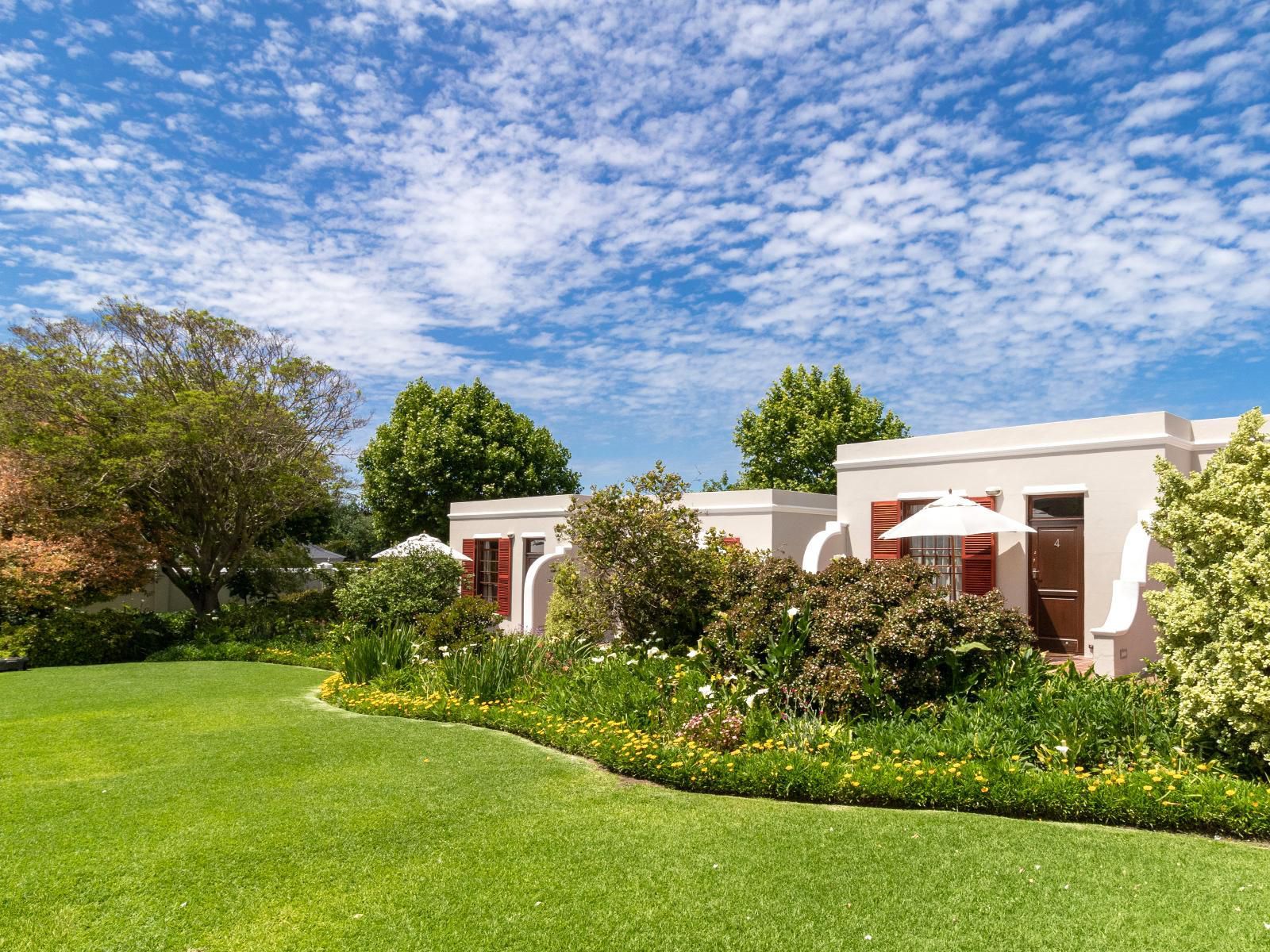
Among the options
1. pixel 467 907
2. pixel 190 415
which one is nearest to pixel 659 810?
pixel 467 907

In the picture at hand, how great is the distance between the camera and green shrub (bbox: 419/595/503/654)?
39.9ft

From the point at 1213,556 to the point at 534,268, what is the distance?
38.6ft

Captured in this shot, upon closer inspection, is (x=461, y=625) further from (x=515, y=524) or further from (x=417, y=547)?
(x=515, y=524)

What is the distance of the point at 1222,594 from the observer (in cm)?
623

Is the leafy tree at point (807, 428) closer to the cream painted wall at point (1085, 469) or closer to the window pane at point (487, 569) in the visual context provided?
the window pane at point (487, 569)

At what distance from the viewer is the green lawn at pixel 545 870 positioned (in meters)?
4.14

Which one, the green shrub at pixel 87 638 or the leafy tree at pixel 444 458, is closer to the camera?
the green shrub at pixel 87 638

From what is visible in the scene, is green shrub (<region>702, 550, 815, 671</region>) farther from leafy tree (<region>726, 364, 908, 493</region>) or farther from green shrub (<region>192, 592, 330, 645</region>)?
leafy tree (<region>726, 364, 908, 493</region>)

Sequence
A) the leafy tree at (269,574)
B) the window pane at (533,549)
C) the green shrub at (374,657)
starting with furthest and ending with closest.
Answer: the leafy tree at (269,574) < the window pane at (533,549) < the green shrub at (374,657)

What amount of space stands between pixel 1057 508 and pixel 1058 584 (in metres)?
1.07

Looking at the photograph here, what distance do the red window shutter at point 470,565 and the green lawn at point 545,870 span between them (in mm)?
13819

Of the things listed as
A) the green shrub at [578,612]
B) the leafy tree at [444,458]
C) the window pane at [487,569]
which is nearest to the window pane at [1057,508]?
the green shrub at [578,612]

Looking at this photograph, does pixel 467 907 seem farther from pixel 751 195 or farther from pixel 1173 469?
pixel 751 195

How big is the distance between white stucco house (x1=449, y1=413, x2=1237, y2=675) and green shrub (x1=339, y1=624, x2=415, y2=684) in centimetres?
623
